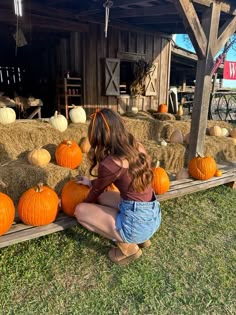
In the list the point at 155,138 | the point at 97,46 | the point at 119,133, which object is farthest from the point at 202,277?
the point at 97,46

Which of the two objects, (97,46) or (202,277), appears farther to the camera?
(97,46)

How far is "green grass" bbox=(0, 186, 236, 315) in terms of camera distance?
6.40 feet

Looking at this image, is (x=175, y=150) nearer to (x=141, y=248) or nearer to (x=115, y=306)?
(x=141, y=248)

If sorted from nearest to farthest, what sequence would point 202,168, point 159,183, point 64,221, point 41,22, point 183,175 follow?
point 64,221, point 159,183, point 202,168, point 183,175, point 41,22

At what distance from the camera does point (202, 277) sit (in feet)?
7.44

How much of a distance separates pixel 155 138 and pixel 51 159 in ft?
8.01

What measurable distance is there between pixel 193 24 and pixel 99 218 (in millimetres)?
2591

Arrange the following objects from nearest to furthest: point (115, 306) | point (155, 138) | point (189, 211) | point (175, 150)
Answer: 1. point (115, 306)
2. point (189, 211)
3. point (175, 150)
4. point (155, 138)

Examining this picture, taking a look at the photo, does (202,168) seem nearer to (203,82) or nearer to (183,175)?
(183,175)

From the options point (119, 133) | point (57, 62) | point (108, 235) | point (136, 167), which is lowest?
point (108, 235)

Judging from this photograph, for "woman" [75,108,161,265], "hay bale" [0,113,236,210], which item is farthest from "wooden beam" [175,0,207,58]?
"woman" [75,108,161,265]

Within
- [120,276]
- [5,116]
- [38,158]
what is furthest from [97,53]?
[120,276]

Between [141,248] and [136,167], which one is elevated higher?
[136,167]

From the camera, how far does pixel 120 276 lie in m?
2.22
